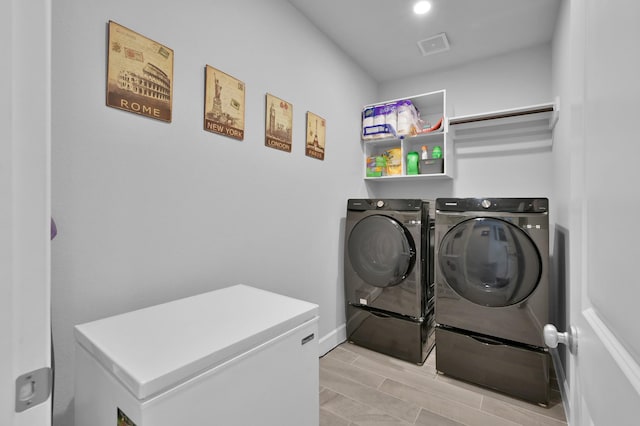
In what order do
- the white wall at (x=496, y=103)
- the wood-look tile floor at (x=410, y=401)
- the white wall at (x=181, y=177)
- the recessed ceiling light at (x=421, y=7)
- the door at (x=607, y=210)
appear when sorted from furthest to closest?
the white wall at (x=496, y=103)
the recessed ceiling light at (x=421, y=7)
the wood-look tile floor at (x=410, y=401)
the white wall at (x=181, y=177)
the door at (x=607, y=210)

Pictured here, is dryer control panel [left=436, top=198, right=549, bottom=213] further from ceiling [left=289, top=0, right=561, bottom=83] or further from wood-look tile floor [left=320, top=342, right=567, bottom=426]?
ceiling [left=289, top=0, right=561, bottom=83]

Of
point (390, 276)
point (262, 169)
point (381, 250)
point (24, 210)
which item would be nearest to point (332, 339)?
point (390, 276)

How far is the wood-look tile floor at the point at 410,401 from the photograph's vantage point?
5.54 ft

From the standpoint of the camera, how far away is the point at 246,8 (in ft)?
5.75

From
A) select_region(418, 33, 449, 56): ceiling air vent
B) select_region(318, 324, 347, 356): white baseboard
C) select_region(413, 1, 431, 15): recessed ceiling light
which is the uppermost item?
select_region(418, 33, 449, 56): ceiling air vent

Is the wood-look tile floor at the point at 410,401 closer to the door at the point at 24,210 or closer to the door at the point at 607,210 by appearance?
the door at the point at 607,210

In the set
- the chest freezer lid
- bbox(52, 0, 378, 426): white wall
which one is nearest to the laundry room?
bbox(52, 0, 378, 426): white wall

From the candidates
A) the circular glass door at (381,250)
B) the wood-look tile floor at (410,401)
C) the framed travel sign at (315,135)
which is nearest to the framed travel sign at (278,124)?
the framed travel sign at (315,135)

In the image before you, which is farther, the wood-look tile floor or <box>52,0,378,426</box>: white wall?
the wood-look tile floor

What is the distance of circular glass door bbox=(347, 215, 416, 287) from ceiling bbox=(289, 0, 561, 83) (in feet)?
5.02

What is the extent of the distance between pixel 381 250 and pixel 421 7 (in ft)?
5.97

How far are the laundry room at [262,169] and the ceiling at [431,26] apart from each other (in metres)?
0.04

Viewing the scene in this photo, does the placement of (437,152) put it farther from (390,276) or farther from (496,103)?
(390,276)

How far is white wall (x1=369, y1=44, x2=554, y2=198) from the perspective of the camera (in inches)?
102
